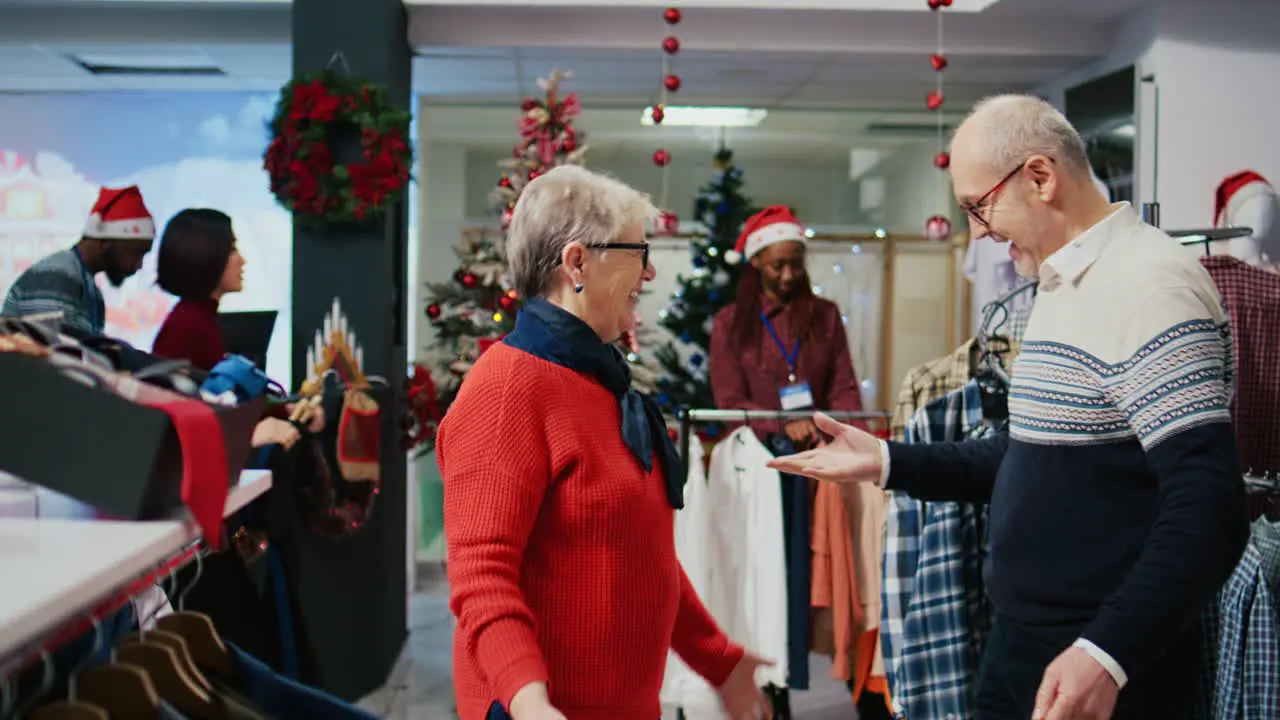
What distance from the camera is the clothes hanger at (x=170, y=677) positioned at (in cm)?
119

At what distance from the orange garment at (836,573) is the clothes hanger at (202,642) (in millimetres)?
2520

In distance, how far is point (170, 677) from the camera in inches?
47.0

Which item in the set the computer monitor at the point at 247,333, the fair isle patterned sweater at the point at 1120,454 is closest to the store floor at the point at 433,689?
the computer monitor at the point at 247,333

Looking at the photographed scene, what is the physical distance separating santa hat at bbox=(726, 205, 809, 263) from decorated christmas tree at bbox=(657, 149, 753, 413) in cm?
157

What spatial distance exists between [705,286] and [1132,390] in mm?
4642

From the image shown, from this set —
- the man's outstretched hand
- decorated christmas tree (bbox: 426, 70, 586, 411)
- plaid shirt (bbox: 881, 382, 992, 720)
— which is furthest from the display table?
decorated christmas tree (bbox: 426, 70, 586, 411)

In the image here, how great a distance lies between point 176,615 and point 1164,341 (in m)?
1.27

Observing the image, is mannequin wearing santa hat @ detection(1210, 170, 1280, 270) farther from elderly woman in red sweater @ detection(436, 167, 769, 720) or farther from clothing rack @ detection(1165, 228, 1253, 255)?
elderly woman in red sweater @ detection(436, 167, 769, 720)

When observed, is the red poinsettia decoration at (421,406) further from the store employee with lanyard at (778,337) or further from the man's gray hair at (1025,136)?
the man's gray hair at (1025,136)

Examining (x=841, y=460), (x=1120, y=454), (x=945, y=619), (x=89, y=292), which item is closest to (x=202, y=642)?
(x=841, y=460)

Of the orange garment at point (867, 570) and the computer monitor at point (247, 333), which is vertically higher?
the computer monitor at point (247, 333)

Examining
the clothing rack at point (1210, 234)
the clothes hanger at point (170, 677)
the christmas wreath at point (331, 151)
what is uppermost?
the christmas wreath at point (331, 151)

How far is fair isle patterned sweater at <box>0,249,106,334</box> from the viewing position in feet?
9.89

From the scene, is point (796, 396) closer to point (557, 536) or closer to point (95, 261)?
point (95, 261)
